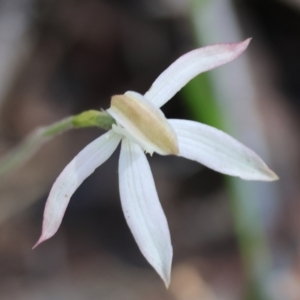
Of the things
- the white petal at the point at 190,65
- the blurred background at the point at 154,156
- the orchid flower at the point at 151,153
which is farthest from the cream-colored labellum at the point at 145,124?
the blurred background at the point at 154,156

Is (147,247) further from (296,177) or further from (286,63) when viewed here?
(286,63)

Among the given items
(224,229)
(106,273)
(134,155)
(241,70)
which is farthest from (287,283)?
(134,155)

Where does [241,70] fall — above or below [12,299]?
above

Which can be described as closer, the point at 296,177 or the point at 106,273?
the point at 106,273

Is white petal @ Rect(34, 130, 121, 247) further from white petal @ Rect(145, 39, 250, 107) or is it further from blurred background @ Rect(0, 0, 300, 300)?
blurred background @ Rect(0, 0, 300, 300)

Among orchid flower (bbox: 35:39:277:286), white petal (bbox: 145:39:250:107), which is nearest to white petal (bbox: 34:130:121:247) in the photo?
orchid flower (bbox: 35:39:277:286)

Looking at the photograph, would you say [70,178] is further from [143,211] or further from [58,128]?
[58,128]
